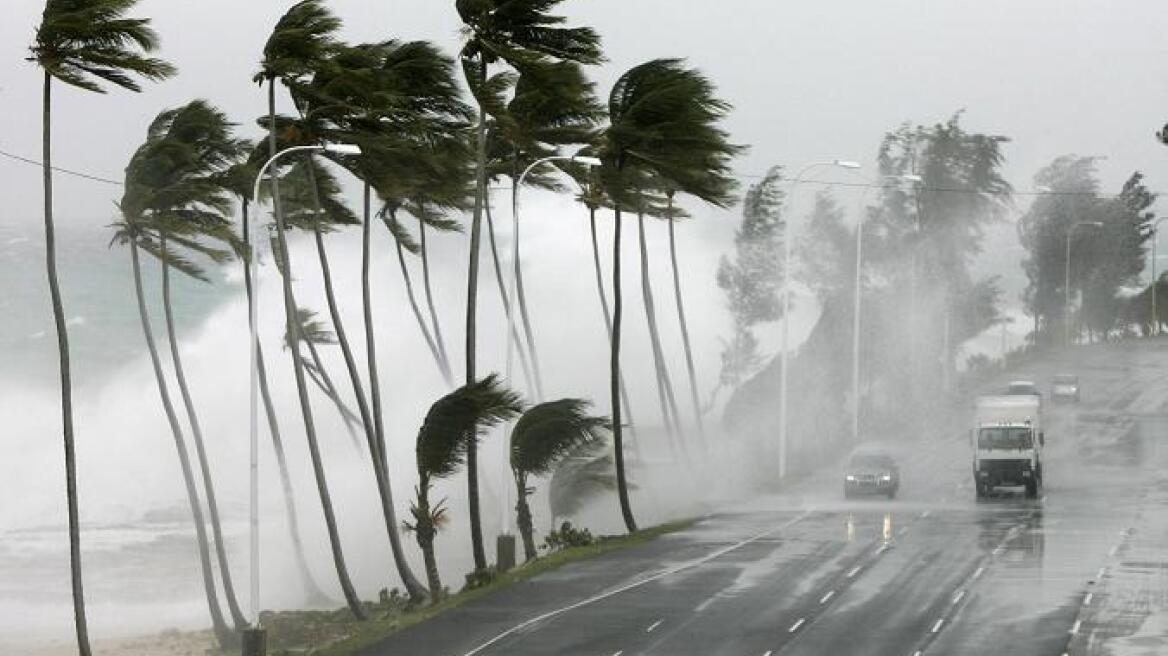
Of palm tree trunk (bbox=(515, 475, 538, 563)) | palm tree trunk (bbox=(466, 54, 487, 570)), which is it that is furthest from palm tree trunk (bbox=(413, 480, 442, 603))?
palm tree trunk (bbox=(515, 475, 538, 563))

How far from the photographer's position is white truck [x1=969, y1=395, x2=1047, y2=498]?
215ft

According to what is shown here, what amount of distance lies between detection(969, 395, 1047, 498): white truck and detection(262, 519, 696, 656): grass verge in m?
12.9

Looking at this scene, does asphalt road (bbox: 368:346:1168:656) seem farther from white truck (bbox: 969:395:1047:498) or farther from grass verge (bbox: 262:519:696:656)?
white truck (bbox: 969:395:1047:498)

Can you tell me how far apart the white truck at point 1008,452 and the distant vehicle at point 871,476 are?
9.62ft

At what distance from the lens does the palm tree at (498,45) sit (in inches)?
1955

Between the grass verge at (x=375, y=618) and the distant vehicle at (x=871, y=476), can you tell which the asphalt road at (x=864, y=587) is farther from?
the distant vehicle at (x=871, y=476)

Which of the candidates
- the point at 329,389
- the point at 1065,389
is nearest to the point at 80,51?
the point at 329,389

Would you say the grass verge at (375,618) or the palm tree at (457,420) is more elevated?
the palm tree at (457,420)

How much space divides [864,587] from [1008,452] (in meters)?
22.2

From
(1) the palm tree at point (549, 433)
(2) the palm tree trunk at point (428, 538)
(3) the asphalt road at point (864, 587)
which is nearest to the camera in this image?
(3) the asphalt road at point (864, 587)

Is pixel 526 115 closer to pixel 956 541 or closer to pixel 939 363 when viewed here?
pixel 956 541

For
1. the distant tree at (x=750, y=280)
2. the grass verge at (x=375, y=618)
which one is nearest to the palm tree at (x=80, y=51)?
the grass verge at (x=375, y=618)

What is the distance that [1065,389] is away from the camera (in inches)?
4190

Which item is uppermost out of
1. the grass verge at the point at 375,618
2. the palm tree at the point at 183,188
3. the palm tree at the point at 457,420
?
the palm tree at the point at 183,188
